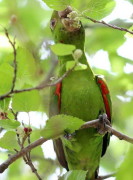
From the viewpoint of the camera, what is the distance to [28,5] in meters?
3.77

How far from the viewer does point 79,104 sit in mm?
4027

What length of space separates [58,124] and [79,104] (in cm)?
144

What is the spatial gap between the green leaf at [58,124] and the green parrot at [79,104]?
119 centimetres

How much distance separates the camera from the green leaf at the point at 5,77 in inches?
102

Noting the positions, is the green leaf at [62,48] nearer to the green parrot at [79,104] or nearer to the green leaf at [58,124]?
the green leaf at [58,124]

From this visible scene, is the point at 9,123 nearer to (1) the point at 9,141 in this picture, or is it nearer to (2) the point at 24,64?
(1) the point at 9,141

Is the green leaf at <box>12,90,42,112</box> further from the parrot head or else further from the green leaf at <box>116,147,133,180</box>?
the parrot head

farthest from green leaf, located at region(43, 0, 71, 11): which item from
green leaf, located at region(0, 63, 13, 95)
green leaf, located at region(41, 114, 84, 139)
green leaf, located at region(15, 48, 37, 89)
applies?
green leaf, located at region(41, 114, 84, 139)

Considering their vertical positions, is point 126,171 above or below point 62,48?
below

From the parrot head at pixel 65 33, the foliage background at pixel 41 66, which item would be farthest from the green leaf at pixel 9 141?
the parrot head at pixel 65 33

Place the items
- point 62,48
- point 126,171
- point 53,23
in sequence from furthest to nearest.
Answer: point 53,23 → point 62,48 → point 126,171

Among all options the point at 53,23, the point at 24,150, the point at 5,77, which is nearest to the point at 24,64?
the point at 5,77

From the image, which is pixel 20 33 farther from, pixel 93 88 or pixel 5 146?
pixel 93 88

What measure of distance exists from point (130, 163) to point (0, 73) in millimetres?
1286
